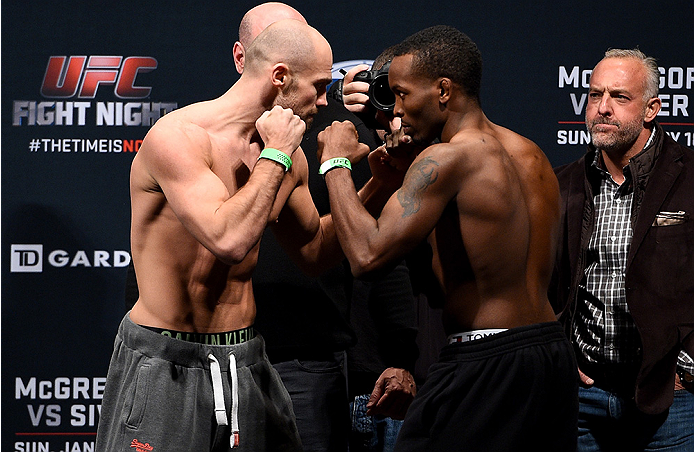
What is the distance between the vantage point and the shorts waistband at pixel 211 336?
193cm

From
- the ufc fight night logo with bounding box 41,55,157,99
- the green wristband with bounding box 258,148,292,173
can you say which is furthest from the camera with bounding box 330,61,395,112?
the ufc fight night logo with bounding box 41,55,157,99

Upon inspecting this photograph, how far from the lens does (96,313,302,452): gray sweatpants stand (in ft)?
Result: 6.12

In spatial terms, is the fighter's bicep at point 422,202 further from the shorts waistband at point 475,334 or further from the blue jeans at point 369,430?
the blue jeans at point 369,430

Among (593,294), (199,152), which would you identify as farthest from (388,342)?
(199,152)

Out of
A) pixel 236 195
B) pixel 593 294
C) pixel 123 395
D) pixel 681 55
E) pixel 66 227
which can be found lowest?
pixel 123 395

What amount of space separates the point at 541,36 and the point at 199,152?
2203 millimetres

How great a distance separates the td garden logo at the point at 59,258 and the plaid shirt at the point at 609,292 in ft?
6.45

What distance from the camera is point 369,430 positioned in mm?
2885

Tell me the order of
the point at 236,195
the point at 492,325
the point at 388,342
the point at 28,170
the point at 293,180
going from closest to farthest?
the point at 236,195 → the point at 492,325 → the point at 293,180 → the point at 388,342 → the point at 28,170

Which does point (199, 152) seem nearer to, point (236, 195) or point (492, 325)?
point (236, 195)

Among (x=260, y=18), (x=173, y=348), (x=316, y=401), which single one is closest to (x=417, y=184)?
(x=173, y=348)

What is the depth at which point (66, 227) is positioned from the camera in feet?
11.9

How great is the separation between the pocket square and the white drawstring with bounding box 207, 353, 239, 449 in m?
1.50

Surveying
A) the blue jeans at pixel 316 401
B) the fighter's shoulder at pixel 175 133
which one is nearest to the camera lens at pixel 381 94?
the fighter's shoulder at pixel 175 133
